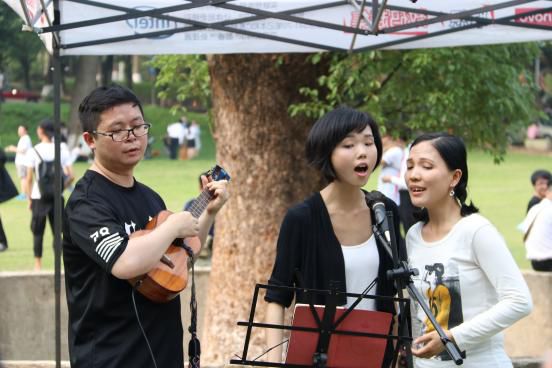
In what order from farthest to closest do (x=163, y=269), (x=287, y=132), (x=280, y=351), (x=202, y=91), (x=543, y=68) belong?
(x=543, y=68)
(x=202, y=91)
(x=287, y=132)
(x=280, y=351)
(x=163, y=269)

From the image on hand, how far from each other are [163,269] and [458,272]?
1216mm

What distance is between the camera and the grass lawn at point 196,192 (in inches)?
677

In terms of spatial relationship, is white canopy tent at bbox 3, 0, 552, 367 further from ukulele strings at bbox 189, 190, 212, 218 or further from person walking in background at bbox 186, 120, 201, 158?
person walking in background at bbox 186, 120, 201, 158

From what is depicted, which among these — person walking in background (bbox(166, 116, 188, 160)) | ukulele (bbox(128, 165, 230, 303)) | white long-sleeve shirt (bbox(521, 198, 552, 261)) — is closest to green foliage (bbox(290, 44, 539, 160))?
white long-sleeve shirt (bbox(521, 198, 552, 261))

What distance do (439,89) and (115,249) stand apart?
23.0ft

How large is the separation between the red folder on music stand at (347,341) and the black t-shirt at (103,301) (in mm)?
494

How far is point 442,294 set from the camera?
175 inches

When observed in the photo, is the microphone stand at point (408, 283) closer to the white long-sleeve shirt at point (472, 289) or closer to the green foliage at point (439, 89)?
the white long-sleeve shirt at point (472, 289)

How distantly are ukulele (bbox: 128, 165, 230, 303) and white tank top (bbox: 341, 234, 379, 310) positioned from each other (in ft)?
2.05

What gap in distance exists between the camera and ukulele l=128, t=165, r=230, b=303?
4.01 metres

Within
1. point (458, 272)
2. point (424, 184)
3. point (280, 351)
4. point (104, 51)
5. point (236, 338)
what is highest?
point (104, 51)

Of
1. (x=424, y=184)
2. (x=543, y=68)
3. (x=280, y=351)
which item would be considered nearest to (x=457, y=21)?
(x=424, y=184)

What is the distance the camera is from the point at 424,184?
4535mm

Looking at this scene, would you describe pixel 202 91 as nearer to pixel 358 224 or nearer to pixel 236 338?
pixel 236 338
